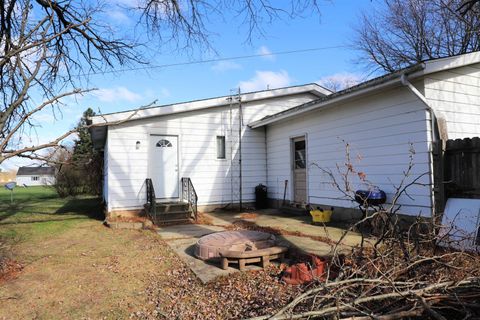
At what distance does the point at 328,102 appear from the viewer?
28.1ft

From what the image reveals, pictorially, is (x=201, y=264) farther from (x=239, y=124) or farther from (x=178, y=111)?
(x=239, y=124)

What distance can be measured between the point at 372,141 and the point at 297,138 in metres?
3.26

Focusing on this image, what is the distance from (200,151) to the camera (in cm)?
1144

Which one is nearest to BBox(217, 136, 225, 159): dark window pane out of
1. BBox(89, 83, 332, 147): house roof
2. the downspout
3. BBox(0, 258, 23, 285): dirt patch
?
BBox(89, 83, 332, 147): house roof

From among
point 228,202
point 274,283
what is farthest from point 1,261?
point 228,202

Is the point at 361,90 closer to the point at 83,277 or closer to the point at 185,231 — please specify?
the point at 185,231

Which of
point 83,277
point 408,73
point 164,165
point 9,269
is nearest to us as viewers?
point 83,277

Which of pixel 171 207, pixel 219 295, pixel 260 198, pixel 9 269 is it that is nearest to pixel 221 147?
pixel 260 198

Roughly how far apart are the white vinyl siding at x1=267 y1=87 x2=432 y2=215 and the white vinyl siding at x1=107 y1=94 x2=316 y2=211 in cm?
174

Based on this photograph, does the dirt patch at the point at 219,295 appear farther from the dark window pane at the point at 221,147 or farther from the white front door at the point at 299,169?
the dark window pane at the point at 221,147

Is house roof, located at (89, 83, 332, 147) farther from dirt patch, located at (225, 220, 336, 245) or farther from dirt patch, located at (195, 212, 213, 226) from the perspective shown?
dirt patch, located at (225, 220, 336, 245)

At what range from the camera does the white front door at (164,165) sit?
10.7 meters

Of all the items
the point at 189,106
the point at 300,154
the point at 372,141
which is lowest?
the point at 300,154

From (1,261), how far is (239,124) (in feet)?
26.9
